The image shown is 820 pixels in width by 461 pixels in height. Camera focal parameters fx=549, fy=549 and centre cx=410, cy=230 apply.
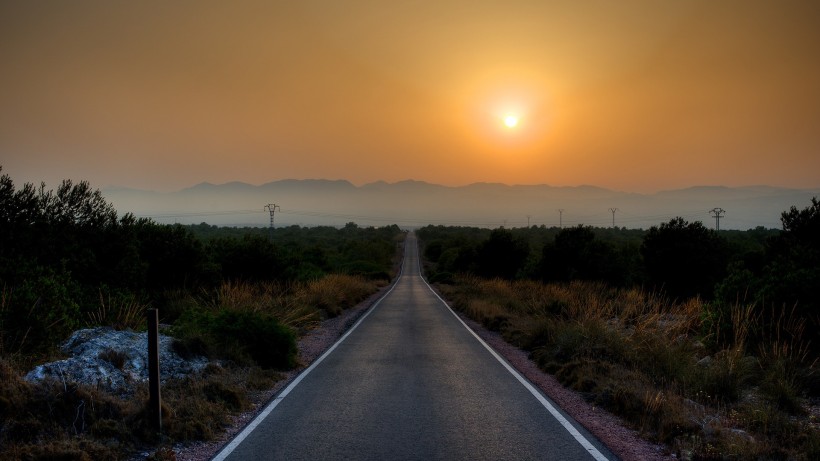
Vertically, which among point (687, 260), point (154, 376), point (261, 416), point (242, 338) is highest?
point (687, 260)

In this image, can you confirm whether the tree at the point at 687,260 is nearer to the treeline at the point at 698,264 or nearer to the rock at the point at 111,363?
the treeline at the point at 698,264

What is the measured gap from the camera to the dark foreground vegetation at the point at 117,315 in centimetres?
634

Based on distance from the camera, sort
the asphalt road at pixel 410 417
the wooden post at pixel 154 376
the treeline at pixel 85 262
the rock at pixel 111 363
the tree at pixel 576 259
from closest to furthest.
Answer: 1. the asphalt road at pixel 410 417
2. the wooden post at pixel 154 376
3. the rock at pixel 111 363
4. the treeline at pixel 85 262
5. the tree at pixel 576 259

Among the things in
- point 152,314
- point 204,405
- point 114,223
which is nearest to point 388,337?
point 204,405

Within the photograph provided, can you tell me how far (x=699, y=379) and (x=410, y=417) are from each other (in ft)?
17.0

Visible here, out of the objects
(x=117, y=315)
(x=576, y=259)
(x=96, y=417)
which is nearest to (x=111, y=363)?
(x=96, y=417)

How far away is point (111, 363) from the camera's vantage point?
8.55m

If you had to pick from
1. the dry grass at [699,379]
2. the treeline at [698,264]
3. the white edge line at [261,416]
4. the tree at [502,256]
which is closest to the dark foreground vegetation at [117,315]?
the white edge line at [261,416]

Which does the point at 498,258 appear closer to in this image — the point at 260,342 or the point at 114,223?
the point at 114,223

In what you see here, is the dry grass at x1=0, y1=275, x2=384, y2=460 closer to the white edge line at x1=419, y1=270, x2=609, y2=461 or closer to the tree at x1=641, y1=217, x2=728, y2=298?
the white edge line at x1=419, y1=270, x2=609, y2=461

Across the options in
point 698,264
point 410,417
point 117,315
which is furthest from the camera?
point 698,264

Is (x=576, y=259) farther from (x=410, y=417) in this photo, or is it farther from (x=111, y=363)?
(x=111, y=363)

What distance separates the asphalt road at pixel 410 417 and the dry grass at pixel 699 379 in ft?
3.78

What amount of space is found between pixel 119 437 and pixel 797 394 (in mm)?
10337
